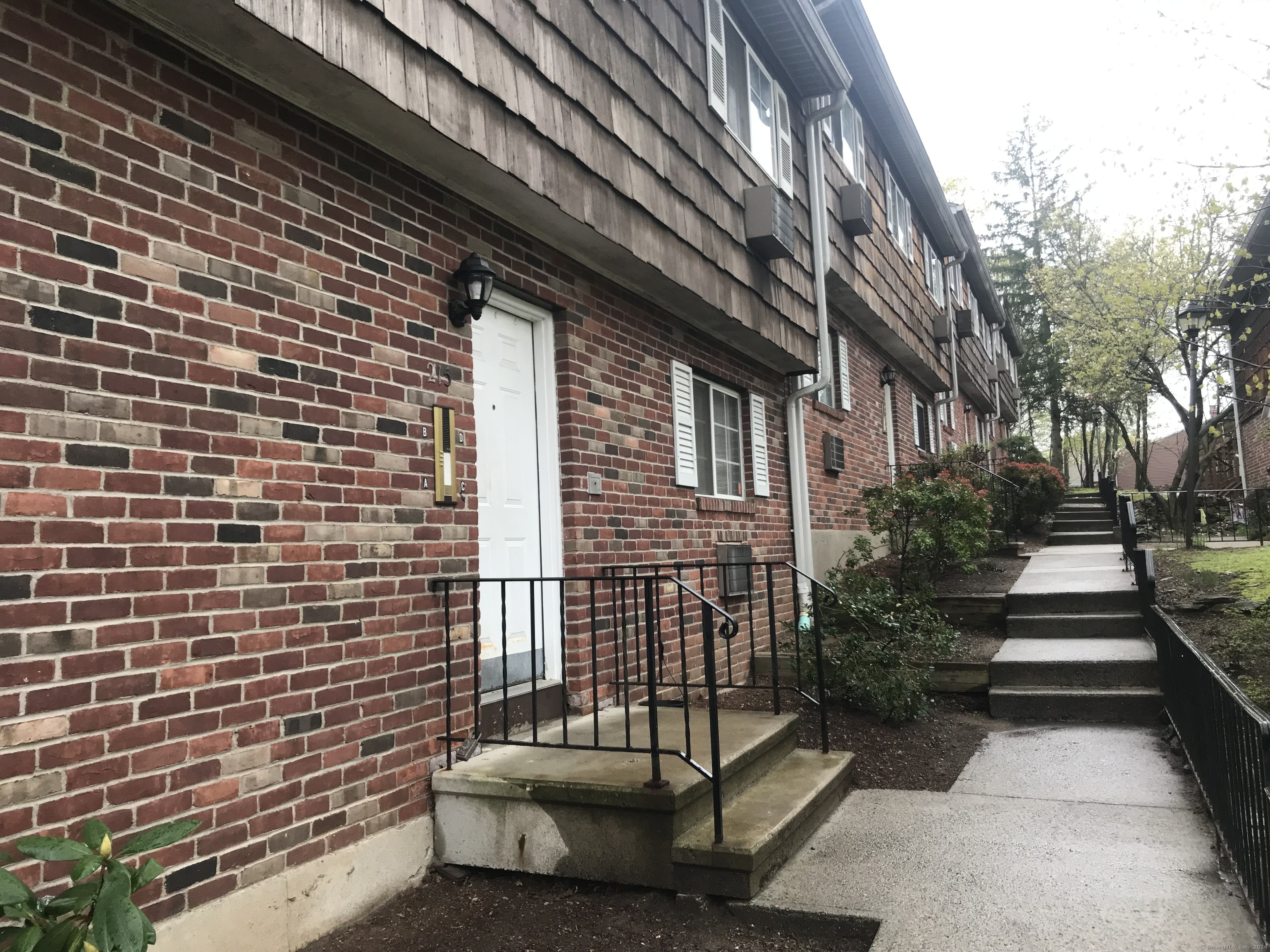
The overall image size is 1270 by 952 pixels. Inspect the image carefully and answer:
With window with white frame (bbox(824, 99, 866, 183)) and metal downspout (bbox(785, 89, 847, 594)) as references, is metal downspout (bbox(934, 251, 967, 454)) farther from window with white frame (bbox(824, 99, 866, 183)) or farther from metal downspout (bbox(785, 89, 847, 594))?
metal downspout (bbox(785, 89, 847, 594))

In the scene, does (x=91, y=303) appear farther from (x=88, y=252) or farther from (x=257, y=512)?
(x=257, y=512)

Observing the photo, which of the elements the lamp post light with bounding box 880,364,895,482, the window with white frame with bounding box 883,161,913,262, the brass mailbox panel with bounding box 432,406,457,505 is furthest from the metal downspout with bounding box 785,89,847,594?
the brass mailbox panel with bounding box 432,406,457,505

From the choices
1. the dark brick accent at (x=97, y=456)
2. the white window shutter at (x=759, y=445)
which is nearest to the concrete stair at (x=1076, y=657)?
the white window shutter at (x=759, y=445)

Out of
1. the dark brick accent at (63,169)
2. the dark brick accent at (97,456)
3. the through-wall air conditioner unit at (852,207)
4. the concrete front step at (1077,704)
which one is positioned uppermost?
the through-wall air conditioner unit at (852,207)

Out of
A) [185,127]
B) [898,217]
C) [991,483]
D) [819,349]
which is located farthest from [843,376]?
[185,127]

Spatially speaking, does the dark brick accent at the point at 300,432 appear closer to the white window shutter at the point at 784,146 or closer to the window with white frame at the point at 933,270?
the white window shutter at the point at 784,146

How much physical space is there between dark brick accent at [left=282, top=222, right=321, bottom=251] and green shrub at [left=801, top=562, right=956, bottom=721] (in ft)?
11.3

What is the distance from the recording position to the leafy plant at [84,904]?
1926 millimetres

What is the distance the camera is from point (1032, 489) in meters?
14.0

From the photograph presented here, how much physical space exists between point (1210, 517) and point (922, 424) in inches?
185

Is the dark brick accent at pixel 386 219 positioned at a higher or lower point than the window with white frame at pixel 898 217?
lower

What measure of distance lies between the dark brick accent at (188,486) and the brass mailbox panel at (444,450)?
1102mm

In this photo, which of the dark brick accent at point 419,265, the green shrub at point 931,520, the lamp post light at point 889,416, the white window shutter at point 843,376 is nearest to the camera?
the dark brick accent at point 419,265

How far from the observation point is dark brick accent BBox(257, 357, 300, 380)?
118 inches
